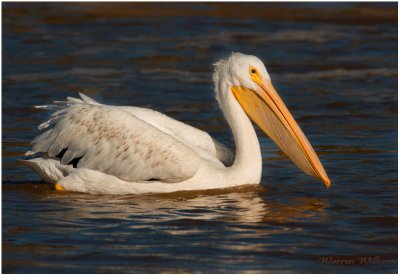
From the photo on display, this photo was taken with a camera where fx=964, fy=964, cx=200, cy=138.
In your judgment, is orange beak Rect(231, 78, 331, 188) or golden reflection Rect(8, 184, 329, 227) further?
orange beak Rect(231, 78, 331, 188)

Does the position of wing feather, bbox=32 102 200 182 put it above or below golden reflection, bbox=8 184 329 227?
above

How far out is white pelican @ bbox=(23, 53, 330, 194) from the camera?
7062 millimetres

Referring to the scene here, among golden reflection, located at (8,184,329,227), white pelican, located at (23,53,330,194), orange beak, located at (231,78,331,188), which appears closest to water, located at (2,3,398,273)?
golden reflection, located at (8,184,329,227)

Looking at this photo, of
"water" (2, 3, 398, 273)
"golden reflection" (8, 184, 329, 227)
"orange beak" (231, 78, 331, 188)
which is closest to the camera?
"water" (2, 3, 398, 273)

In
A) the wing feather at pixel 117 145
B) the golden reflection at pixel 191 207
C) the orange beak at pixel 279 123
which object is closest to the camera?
the golden reflection at pixel 191 207

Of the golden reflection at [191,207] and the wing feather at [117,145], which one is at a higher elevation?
the wing feather at [117,145]

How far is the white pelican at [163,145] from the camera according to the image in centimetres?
706

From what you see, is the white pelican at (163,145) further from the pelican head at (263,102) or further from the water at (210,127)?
the water at (210,127)

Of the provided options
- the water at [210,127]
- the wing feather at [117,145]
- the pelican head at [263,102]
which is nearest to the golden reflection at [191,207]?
the water at [210,127]

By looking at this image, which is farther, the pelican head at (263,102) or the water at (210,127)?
the pelican head at (263,102)

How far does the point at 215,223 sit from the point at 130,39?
8.54 metres

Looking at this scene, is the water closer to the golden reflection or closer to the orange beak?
the golden reflection

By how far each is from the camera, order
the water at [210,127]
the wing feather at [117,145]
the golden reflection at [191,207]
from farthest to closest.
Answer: the wing feather at [117,145] < the golden reflection at [191,207] < the water at [210,127]

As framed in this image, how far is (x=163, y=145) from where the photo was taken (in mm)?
7031
